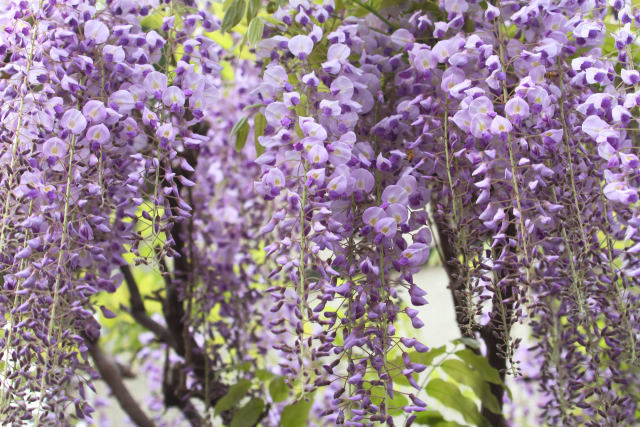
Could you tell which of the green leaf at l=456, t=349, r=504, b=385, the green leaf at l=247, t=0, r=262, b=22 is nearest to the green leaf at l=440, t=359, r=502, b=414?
the green leaf at l=456, t=349, r=504, b=385

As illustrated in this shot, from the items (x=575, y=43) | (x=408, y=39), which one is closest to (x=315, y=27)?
(x=408, y=39)

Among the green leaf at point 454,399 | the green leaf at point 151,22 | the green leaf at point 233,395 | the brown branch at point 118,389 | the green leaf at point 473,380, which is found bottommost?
the brown branch at point 118,389

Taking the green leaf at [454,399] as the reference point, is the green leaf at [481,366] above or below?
above

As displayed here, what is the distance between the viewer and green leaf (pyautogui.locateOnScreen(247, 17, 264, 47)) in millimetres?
1100

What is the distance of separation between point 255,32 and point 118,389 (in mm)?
1042

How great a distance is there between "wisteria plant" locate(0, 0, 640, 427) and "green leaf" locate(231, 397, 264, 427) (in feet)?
1.50

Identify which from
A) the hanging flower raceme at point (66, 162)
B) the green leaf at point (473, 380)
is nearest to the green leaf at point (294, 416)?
the green leaf at point (473, 380)

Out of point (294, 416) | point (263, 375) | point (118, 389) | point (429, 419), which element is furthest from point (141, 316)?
point (429, 419)

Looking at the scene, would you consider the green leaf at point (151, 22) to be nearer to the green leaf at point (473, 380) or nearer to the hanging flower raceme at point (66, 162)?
the hanging flower raceme at point (66, 162)

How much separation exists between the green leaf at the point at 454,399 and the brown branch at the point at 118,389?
737 mm

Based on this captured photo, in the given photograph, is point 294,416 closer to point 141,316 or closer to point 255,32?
point 141,316

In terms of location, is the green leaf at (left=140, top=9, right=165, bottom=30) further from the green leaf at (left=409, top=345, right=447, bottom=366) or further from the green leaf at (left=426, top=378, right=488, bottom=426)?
the green leaf at (left=426, top=378, right=488, bottom=426)

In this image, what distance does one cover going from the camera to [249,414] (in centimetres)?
150

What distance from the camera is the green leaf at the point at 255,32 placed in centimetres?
110
